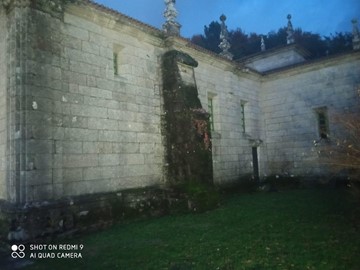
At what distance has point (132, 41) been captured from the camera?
30.6 ft

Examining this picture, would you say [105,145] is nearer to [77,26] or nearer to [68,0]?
[77,26]

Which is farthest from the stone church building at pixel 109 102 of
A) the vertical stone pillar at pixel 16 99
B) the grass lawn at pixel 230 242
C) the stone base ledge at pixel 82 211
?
the grass lawn at pixel 230 242

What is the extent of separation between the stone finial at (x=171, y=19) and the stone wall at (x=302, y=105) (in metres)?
6.99

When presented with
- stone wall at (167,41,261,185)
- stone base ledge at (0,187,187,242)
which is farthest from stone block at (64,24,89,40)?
stone base ledge at (0,187,187,242)

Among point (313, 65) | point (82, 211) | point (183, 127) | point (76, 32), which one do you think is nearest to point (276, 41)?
point (313, 65)

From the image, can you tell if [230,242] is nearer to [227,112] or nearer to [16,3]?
[16,3]

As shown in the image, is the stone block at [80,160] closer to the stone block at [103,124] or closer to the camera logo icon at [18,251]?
the stone block at [103,124]

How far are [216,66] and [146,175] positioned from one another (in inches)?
239

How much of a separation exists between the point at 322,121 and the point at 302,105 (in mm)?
1149

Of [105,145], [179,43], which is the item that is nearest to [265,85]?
[179,43]

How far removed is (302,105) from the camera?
14.6 m

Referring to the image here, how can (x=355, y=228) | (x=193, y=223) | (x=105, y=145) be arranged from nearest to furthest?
1. (x=355, y=228)
2. (x=193, y=223)
3. (x=105, y=145)

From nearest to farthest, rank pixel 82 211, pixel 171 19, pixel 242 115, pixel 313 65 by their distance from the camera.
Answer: pixel 82 211 < pixel 171 19 < pixel 313 65 < pixel 242 115

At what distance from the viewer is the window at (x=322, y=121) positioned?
14.0 m
